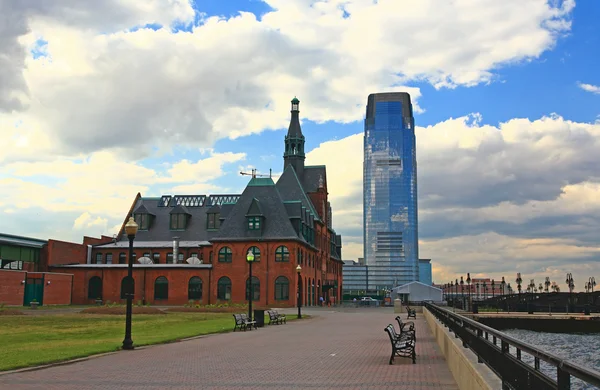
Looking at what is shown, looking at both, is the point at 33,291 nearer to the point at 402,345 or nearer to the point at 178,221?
the point at 178,221

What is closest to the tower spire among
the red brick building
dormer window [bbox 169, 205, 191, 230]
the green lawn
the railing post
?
the red brick building

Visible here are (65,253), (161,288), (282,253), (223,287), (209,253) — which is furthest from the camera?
(209,253)

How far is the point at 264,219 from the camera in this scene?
76688 millimetres

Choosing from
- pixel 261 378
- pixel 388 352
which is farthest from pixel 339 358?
pixel 261 378

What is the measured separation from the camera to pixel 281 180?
90.3 metres

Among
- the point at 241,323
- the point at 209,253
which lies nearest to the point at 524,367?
the point at 241,323

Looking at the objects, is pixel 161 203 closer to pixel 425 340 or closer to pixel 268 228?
pixel 268 228

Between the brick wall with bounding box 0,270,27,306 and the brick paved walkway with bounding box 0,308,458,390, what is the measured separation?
159 ft

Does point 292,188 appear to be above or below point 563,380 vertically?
above

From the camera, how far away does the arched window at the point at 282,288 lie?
7381 centimetres

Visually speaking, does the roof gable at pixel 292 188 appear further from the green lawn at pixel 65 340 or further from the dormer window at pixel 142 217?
the green lawn at pixel 65 340

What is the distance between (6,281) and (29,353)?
5124 cm

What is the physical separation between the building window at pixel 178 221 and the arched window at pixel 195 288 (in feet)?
44.3

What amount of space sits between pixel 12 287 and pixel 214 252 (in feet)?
75.6
